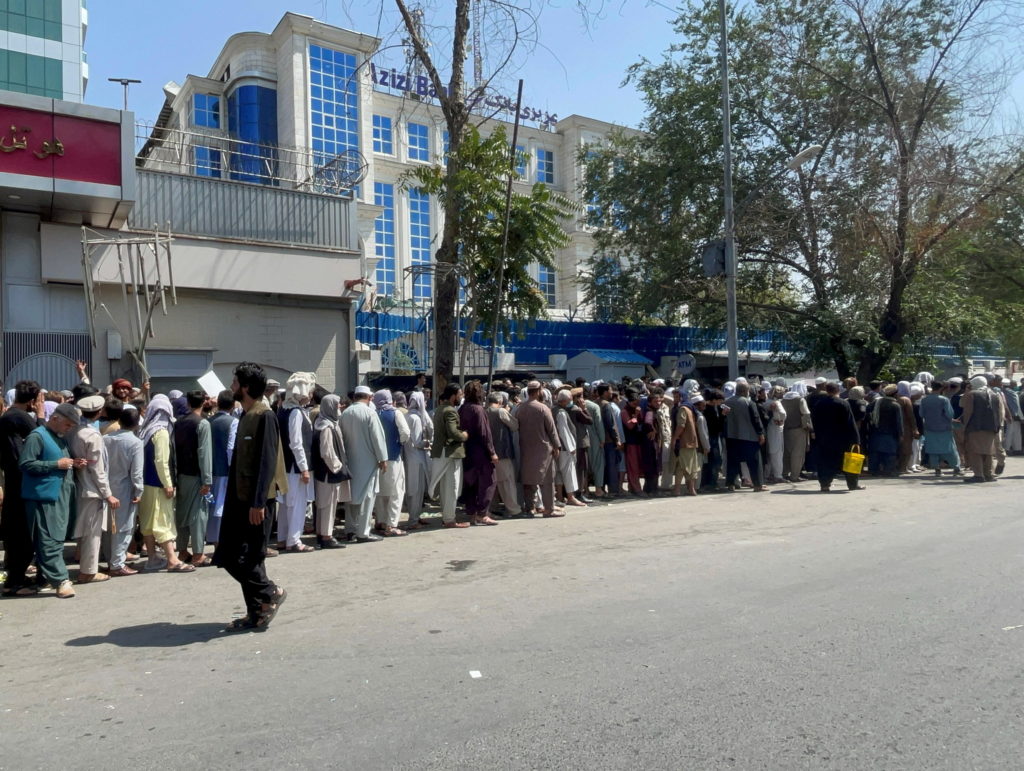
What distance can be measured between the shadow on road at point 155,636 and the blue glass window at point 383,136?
1285 inches

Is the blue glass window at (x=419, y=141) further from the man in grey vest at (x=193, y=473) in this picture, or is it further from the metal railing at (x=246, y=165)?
the man in grey vest at (x=193, y=473)

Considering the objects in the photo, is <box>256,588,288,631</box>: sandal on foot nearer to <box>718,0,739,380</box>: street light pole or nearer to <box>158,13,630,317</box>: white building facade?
<box>718,0,739,380</box>: street light pole

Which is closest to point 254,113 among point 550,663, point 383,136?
point 383,136

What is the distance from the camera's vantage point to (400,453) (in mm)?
10086

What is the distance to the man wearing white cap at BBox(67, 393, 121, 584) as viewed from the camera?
7.36 m

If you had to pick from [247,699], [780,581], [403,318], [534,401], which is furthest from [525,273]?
[247,699]

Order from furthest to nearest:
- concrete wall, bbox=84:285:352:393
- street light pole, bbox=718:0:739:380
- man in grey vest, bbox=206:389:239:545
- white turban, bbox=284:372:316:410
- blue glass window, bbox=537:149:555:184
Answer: blue glass window, bbox=537:149:555:184 < street light pole, bbox=718:0:739:380 < concrete wall, bbox=84:285:352:393 < white turban, bbox=284:372:316:410 < man in grey vest, bbox=206:389:239:545

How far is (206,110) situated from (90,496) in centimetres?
3079

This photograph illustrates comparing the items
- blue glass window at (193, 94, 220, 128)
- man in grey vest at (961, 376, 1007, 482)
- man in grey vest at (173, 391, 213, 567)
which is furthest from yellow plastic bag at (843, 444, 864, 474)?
blue glass window at (193, 94, 220, 128)

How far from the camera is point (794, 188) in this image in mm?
21812

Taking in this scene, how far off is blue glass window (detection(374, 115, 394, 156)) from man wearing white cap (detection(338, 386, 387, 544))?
29055mm

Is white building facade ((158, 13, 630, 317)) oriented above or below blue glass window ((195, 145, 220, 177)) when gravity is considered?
above

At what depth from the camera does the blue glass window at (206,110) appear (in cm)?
3384

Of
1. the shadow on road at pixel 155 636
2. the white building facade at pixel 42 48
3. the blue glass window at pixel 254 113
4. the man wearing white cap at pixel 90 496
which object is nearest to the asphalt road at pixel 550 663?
the shadow on road at pixel 155 636
